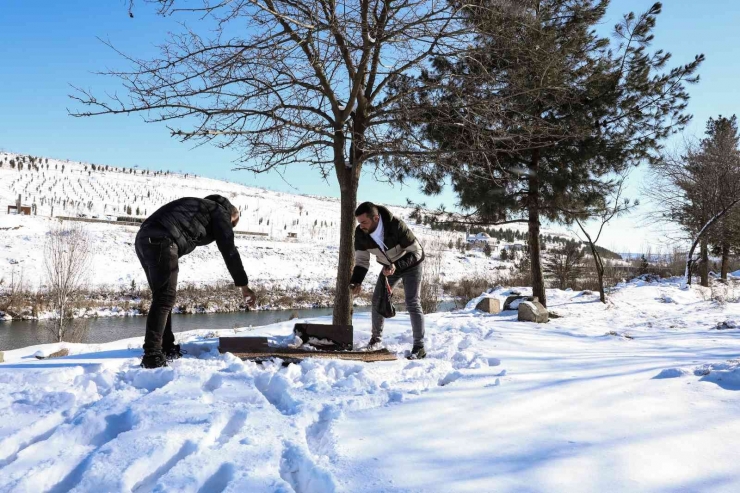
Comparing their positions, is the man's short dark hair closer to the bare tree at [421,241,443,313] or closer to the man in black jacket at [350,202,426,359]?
the man in black jacket at [350,202,426,359]

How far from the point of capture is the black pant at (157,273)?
3.79 meters

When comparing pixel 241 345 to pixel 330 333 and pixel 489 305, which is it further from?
pixel 489 305

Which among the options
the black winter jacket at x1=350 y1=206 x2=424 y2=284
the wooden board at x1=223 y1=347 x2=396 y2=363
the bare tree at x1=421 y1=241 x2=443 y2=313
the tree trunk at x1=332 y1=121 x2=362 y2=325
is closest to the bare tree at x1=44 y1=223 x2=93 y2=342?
the bare tree at x1=421 y1=241 x2=443 y2=313

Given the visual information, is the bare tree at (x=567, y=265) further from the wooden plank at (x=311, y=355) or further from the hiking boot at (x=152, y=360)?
the hiking boot at (x=152, y=360)

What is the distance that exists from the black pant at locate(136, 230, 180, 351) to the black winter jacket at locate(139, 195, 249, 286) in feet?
0.23

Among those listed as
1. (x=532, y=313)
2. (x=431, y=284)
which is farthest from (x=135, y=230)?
(x=532, y=313)

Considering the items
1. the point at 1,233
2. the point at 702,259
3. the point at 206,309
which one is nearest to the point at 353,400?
the point at 206,309

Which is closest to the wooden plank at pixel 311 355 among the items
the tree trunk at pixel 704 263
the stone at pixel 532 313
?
the stone at pixel 532 313

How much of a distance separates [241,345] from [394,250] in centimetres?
184

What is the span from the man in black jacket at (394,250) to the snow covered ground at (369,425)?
602 millimetres

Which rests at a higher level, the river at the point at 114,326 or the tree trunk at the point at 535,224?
the tree trunk at the point at 535,224

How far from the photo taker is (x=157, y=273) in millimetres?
3807

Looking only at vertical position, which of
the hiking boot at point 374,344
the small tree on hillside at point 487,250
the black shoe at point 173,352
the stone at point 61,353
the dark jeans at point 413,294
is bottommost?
the stone at point 61,353

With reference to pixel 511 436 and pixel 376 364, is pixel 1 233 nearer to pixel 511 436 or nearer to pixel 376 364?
pixel 376 364
